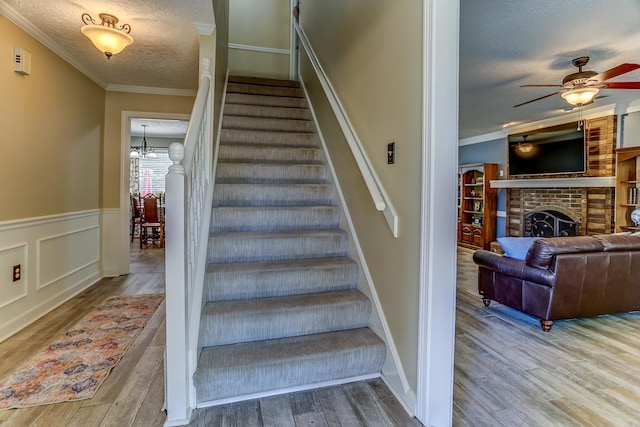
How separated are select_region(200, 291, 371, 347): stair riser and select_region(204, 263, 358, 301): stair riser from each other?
80 mm

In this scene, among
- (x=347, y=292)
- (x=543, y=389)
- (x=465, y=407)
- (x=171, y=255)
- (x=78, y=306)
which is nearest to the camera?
(x=171, y=255)

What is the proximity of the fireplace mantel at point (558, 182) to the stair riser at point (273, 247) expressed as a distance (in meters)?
4.59

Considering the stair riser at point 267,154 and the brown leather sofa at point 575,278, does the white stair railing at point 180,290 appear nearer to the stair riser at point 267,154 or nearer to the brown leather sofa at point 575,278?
the stair riser at point 267,154

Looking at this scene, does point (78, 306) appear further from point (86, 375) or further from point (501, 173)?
point (501, 173)

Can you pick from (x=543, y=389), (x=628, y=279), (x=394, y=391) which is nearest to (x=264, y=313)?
(x=394, y=391)

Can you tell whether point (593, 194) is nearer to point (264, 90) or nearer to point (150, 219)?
point (264, 90)

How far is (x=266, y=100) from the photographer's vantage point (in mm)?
4039

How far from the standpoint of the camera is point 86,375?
1.92m

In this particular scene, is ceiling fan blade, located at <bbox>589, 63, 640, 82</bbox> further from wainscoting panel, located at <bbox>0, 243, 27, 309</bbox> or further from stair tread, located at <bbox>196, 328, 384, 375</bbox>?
wainscoting panel, located at <bbox>0, 243, 27, 309</bbox>

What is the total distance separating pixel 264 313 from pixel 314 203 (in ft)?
3.99

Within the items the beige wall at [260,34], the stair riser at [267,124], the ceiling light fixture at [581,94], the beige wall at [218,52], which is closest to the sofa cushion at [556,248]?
the ceiling light fixture at [581,94]

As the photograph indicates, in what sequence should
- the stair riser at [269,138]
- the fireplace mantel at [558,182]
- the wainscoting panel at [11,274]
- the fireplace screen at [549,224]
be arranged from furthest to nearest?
the fireplace screen at [549,224]
the fireplace mantel at [558,182]
the stair riser at [269,138]
the wainscoting panel at [11,274]

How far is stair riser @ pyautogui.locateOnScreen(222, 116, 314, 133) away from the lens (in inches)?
138

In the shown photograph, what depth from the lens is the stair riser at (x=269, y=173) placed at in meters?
2.88
